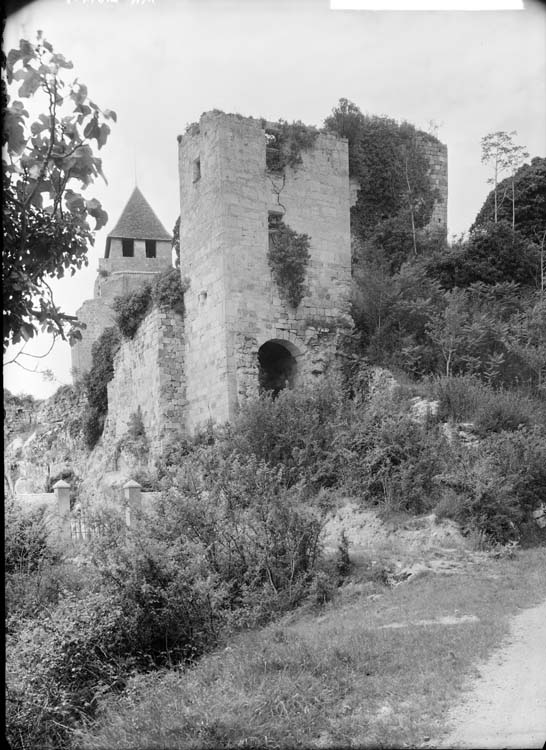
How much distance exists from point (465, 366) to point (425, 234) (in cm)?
643

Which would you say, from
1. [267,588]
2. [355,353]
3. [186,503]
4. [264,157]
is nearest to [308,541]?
[267,588]

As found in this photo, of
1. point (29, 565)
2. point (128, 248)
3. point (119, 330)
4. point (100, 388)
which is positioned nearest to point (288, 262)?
point (119, 330)

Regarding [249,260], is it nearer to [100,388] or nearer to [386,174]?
[100,388]

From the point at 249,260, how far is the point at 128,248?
1694 cm

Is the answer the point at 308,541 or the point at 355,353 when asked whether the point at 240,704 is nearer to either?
the point at 308,541

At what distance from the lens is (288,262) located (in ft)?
53.3

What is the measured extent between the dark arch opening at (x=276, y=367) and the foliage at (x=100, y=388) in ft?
15.6

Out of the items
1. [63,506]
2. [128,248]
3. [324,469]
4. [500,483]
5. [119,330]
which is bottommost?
[63,506]

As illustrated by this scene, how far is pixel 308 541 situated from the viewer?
30.1ft

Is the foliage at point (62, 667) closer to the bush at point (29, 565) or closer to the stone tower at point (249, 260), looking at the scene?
the bush at point (29, 565)

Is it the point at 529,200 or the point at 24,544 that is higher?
the point at 529,200

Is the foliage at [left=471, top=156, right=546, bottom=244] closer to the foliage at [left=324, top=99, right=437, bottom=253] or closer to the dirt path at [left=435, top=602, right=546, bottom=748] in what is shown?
the foliage at [left=324, top=99, right=437, bottom=253]

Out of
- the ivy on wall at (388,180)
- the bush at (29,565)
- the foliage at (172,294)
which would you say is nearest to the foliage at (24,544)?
the bush at (29,565)

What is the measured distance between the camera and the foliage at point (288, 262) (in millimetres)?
16250
